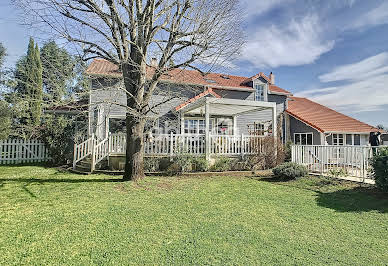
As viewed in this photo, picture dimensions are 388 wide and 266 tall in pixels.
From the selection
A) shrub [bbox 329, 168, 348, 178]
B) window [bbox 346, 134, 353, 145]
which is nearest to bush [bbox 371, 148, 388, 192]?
shrub [bbox 329, 168, 348, 178]

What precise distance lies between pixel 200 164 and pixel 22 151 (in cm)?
1194

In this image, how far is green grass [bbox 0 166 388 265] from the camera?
127 inches

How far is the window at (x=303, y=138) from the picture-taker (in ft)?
58.0

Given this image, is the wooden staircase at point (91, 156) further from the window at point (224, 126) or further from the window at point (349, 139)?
the window at point (349, 139)

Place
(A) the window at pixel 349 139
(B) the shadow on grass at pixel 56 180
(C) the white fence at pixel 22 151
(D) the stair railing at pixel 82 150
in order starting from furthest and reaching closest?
(A) the window at pixel 349 139 → (C) the white fence at pixel 22 151 → (D) the stair railing at pixel 82 150 → (B) the shadow on grass at pixel 56 180

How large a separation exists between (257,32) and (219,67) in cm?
264

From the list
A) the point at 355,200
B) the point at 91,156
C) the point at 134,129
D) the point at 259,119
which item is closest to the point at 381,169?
the point at 355,200

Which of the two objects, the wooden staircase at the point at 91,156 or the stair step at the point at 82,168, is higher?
the wooden staircase at the point at 91,156

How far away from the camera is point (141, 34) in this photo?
7273 millimetres

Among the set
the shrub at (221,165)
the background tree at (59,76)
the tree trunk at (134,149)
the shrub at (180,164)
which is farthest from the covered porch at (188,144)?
the background tree at (59,76)

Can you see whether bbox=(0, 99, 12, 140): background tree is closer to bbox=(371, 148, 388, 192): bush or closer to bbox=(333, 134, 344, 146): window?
bbox=(371, 148, 388, 192): bush

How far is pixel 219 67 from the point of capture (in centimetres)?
779

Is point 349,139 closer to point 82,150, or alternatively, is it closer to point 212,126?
point 212,126

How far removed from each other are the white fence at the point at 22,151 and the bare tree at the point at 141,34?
9.21 metres
